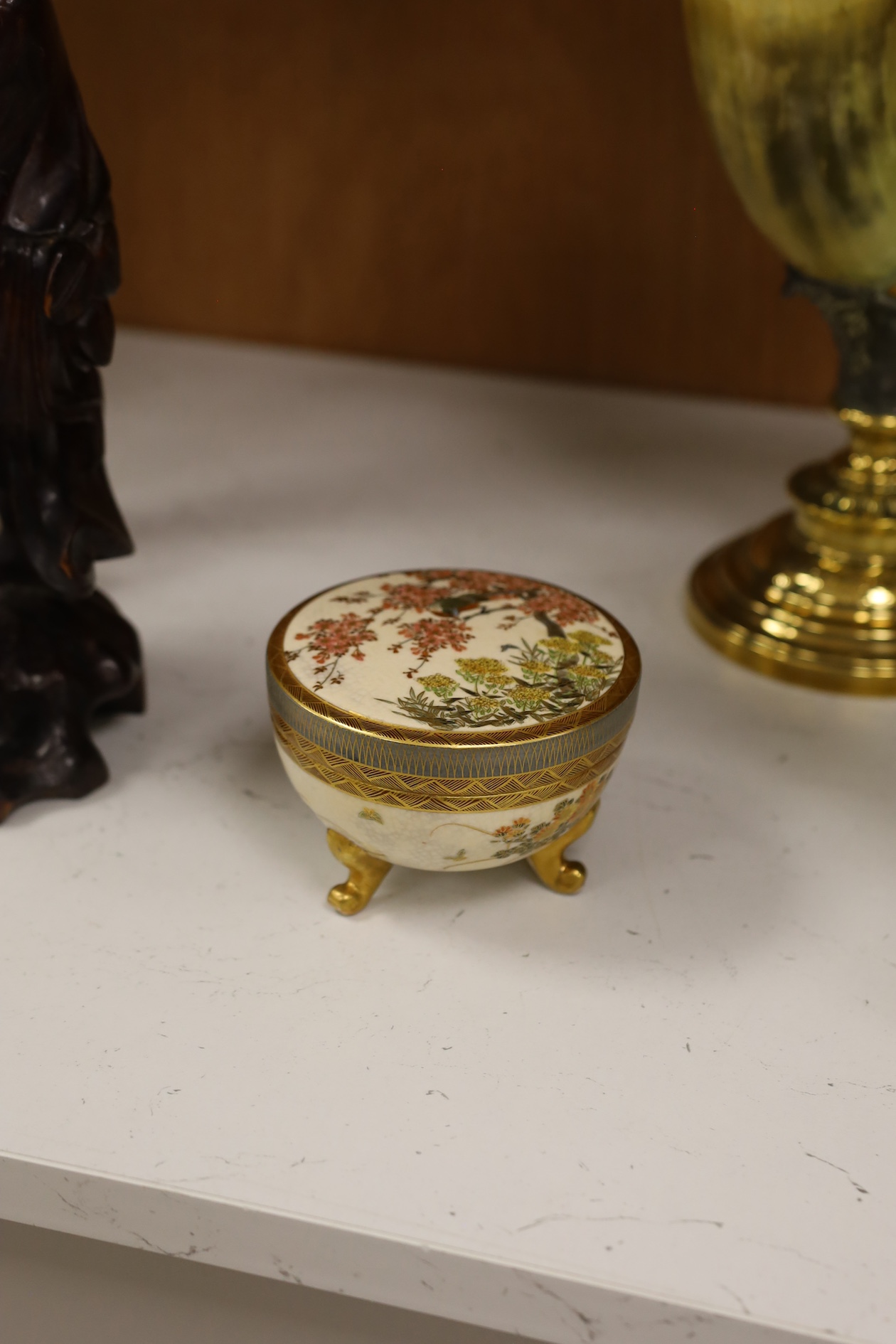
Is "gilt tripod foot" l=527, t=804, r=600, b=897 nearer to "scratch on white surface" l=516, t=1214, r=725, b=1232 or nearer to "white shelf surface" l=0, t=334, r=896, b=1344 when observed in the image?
"white shelf surface" l=0, t=334, r=896, b=1344

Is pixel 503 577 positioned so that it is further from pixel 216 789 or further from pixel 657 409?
pixel 657 409

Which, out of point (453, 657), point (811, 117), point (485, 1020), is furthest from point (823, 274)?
point (485, 1020)

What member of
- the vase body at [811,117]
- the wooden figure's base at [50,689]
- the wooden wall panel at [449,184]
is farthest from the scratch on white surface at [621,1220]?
the wooden wall panel at [449,184]

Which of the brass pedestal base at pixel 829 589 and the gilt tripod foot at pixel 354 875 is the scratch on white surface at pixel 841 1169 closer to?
the gilt tripod foot at pixel 354 875

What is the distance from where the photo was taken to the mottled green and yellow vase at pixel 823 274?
2.38ft

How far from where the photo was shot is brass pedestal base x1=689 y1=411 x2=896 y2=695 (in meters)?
0.85

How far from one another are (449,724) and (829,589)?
385mm

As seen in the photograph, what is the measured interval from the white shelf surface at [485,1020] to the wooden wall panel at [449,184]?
372 millimetres

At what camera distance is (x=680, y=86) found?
1.13 metres

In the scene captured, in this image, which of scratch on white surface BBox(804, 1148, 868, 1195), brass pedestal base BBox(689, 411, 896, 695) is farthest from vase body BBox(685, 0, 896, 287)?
scratch on white surface BBox(804, 1148, 868, 1195)

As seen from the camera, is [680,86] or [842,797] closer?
[842,797]

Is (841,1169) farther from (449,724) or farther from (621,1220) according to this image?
(449,724)

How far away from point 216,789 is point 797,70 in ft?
1.56

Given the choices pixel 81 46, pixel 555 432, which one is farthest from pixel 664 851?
pixel 81 46
